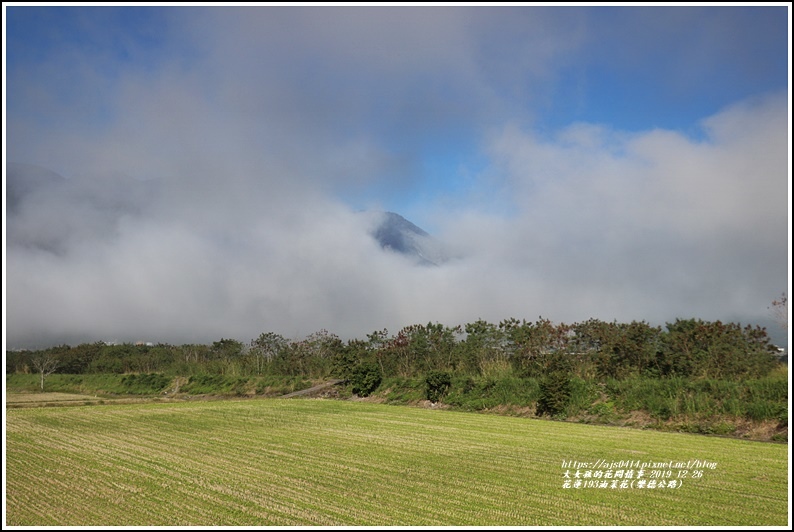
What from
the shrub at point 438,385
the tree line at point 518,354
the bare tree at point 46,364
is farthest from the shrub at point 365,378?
the bare tree at point 46,364

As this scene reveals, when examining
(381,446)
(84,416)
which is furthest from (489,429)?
(84,416)

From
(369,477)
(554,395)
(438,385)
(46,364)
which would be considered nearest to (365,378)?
(438,385)

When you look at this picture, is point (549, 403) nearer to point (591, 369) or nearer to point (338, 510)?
point (591, 369)

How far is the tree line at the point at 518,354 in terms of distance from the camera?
22.7 meters

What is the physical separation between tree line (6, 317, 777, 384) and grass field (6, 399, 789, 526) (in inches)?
278

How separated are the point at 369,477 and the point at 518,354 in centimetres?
2140

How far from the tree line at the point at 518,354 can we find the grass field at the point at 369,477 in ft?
23.1

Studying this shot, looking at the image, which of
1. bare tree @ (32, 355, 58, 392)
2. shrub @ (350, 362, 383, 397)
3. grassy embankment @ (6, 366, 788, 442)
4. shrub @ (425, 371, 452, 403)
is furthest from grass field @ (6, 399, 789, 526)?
bare tree @ (32, 355, 58, 392)

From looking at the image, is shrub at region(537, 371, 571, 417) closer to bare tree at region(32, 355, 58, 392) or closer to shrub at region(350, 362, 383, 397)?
shrub at region(350, 362, 383, 397)

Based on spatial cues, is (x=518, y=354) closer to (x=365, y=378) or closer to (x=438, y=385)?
(x=438, y=385)

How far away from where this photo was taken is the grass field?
7766 millimetres

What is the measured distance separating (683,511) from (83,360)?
238ft

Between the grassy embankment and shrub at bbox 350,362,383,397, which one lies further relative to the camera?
shrub at bbox 350,362,383,397

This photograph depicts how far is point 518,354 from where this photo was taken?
1200 inches
